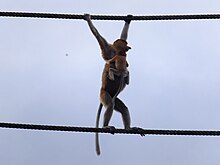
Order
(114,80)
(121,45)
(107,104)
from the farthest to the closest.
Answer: (121,45)
(114,80)
(107,104)

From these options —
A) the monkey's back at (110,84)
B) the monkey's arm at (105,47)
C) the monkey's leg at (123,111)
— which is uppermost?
the monkey's arm at (105,47)

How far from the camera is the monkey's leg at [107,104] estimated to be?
11.2 m

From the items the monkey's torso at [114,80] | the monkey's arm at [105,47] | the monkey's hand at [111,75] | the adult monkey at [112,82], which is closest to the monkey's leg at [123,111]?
the adult monkey at [112,82]

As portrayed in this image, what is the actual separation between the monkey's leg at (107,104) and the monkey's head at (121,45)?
30.2 inches

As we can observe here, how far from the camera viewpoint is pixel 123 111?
38.6ft

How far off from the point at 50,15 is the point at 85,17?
912 millimetres

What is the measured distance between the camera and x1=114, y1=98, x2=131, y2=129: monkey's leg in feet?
38.1

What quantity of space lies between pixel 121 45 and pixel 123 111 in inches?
44.2

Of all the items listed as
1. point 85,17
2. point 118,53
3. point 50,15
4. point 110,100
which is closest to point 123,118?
point 110,100

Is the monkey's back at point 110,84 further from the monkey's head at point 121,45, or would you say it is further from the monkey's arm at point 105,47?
the monkey's head at point 121,45

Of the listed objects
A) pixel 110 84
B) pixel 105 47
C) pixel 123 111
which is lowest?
pixel 123 111

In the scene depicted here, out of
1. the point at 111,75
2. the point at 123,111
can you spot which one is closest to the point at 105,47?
the point at 111,75

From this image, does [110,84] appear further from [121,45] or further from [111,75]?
[121,45]

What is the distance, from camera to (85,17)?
9.33m
